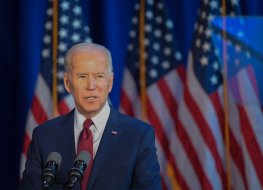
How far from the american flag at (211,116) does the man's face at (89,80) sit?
1.79 metres

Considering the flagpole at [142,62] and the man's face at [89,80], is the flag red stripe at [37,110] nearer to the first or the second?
the flagpole at [142,62]

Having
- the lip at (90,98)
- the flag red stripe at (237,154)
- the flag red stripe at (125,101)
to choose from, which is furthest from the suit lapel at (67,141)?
the flag red stripe at (237,154)

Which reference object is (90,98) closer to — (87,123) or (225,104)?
(87,123)

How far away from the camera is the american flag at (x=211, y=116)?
3.50 m

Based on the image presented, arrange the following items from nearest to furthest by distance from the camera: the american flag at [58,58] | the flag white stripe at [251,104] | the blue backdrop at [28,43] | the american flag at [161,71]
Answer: the flag white stripe at [251,104], the american flag at [58,58], the american flag at [161,71], the blue backdrop at [28,43]

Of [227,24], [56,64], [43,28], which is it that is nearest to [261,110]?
[227,24]

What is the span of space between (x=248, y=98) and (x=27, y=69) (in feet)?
5.69

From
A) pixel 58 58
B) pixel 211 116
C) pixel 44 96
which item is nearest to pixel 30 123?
pixel 44 96

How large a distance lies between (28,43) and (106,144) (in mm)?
2234

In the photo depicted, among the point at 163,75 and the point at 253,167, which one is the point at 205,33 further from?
the point at 253,167

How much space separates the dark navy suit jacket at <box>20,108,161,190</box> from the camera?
67.7 inches

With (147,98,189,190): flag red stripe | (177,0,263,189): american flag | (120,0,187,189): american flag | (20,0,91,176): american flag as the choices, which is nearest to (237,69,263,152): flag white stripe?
(177,0,263,189): american flag

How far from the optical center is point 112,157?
1.75m

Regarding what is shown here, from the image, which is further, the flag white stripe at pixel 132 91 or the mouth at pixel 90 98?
the flag white stripe at pixel 132 91
